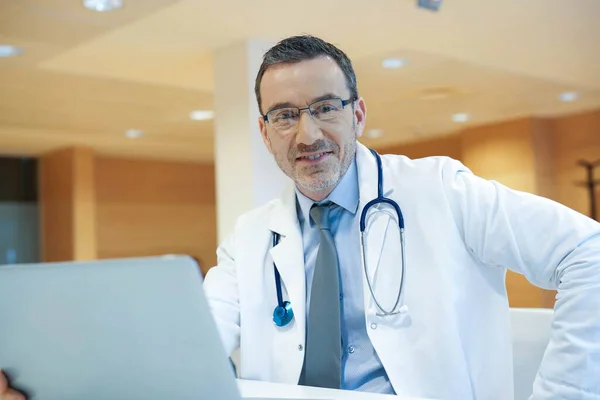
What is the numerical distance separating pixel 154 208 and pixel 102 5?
6.55 meters

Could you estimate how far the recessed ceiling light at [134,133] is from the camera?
25.7 ft

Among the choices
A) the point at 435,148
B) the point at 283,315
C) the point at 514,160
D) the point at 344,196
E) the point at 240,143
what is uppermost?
the point at 435,148

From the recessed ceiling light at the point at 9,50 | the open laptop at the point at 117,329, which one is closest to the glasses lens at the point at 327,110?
the open laptop at the point at 117,329

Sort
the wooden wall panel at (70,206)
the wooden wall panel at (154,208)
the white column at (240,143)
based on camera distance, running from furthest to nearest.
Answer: the wooden wall panel at (154,208) < the wooden wall panel at (70,206) < the white column at (240,143)

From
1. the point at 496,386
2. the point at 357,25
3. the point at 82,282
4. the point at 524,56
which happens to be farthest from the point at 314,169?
the point at 524,56

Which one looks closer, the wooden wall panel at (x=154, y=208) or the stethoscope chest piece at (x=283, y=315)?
the stethoscope chest piece at (x=283, y=315)

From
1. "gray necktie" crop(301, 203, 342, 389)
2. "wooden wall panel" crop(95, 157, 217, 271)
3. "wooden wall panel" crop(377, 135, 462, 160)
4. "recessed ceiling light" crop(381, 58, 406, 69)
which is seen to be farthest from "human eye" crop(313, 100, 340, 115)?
"wooden wall panel" crop(95, 157, 217, 271)

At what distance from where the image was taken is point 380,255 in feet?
5.26

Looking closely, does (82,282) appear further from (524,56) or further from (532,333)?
(524,56)

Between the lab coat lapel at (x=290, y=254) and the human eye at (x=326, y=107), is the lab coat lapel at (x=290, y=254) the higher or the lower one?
the lower one

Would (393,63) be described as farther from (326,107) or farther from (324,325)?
(324,325)

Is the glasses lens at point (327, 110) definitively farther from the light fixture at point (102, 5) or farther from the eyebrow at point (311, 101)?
the light fixture at point (102, 5)

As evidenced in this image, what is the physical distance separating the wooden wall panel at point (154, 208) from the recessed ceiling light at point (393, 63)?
211 inches

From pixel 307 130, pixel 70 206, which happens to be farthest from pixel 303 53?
pixel 70 206
